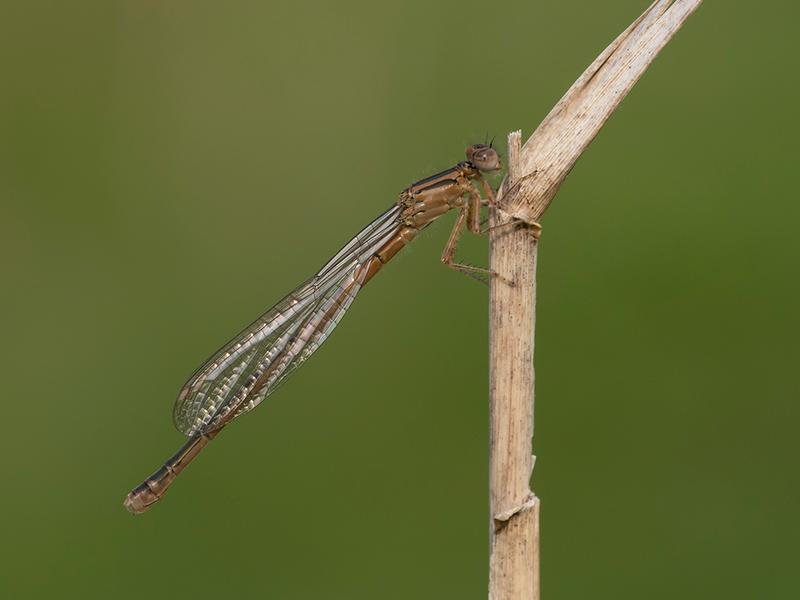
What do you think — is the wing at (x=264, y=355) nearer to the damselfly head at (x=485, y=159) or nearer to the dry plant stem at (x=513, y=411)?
the damselfly head at (x=485, y=159)

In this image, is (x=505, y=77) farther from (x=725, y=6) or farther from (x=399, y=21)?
(x=725, y=6)

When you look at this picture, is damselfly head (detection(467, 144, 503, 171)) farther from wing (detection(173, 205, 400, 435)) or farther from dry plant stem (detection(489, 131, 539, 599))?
dry plant stem (detection(489, 131, 539, 599))

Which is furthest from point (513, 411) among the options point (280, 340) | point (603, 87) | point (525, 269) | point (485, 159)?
point (280, 340)

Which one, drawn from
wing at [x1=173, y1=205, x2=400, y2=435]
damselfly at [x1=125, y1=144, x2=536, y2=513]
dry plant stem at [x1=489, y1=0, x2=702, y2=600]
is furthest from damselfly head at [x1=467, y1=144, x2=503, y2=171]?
dry plant stem at [x1=489, y1=0, x2=702, y2=600]

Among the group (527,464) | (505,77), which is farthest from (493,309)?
(505,77)

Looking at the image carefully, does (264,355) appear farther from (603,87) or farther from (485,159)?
(603,87)

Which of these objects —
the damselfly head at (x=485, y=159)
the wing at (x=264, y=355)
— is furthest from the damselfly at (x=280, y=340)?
the damselfly head at (x=485, y=159)
